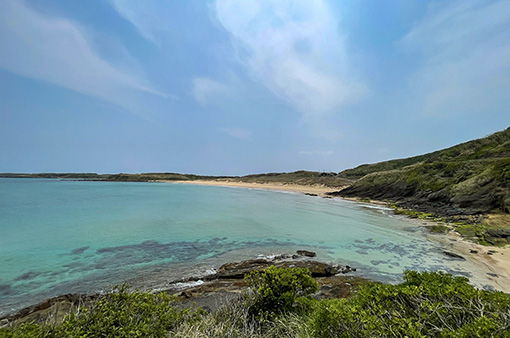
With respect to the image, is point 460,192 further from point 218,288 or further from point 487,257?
point 218,288

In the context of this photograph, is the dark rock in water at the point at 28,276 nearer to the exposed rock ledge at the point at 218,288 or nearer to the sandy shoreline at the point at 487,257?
the exposed rock ledge at the point at 218,288

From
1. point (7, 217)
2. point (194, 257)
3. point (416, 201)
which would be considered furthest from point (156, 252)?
point (416, 201)

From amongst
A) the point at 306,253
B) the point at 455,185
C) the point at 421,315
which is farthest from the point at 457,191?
the point at 421,315

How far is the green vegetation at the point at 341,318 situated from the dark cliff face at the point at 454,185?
23625mm

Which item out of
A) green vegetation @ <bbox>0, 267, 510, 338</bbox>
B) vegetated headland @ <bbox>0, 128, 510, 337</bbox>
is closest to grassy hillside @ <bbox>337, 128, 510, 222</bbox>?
vegetated headland @ <bbox>0, 128, 510, 337</bbox>

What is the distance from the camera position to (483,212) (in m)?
20.4

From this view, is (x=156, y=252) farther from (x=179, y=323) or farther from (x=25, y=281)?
(x=179, y=323)

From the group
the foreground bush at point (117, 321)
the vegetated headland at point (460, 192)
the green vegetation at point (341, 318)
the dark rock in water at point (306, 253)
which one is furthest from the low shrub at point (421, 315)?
the vegetated headland at point (460, 192)

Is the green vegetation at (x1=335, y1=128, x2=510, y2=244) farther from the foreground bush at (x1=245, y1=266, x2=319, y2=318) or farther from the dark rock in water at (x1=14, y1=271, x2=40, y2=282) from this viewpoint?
the dark rock in water at (x1=14, y1=271, x2=40, y2=282)

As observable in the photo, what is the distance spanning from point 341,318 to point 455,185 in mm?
33581

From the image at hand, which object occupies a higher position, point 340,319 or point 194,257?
point 340,319

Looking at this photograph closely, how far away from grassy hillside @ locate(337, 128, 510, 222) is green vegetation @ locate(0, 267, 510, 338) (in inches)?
930

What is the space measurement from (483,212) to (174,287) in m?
26.5

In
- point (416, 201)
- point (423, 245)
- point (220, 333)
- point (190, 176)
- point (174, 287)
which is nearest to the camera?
point (220, 333)
